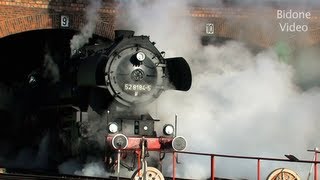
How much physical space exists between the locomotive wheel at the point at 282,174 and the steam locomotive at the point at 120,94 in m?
1.82

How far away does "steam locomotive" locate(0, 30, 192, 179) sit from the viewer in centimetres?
1013

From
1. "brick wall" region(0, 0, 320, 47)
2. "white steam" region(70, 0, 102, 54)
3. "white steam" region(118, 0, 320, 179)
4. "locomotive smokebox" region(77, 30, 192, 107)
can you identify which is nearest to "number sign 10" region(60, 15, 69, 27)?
"brick wall" region(0, 0, 320, 47)

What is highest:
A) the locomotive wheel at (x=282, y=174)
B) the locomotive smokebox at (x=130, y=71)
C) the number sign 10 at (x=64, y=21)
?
the number sign 10 at (x=64, y=21)

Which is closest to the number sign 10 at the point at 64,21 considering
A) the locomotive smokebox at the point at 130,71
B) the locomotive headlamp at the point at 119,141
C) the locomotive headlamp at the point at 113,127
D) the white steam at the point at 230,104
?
the white steam at the point at 230,104

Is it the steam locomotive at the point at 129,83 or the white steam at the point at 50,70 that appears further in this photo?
the white steam at the point at 50,70

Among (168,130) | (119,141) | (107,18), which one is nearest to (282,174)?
(168,130)

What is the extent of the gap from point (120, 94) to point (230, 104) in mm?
2896

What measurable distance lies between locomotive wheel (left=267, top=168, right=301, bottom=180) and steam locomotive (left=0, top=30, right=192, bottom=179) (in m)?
1.82

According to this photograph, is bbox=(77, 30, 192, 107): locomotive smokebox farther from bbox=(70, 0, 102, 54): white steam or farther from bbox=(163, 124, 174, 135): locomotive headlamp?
bbox=(70, 0, 102, 54): white steam

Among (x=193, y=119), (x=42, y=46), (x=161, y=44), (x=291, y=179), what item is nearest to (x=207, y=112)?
(x=193, y=119)

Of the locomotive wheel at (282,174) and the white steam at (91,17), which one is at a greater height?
the white steam at (91,17)

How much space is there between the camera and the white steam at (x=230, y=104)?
37.6 ft

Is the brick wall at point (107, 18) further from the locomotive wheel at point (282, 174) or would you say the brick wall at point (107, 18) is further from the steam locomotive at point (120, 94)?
the locomotive wheel at point (282, 174)

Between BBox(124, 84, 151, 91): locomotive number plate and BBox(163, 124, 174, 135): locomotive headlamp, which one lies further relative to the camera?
BBox(124, 84, 151, 91): locomotive number plate
